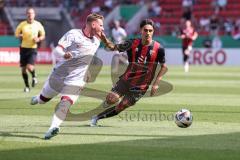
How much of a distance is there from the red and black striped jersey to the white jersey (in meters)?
0.96

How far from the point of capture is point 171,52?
41719 millimetres

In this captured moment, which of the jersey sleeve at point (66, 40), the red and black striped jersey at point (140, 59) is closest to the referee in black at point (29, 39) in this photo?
the red and black striped jersey at point (140, 59)

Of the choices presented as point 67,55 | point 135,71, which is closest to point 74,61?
point 67,55

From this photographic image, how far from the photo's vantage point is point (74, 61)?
1148 cm

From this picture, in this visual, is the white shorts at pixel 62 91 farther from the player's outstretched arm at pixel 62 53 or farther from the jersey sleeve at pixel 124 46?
the jersey sleeve at pixel 124 46

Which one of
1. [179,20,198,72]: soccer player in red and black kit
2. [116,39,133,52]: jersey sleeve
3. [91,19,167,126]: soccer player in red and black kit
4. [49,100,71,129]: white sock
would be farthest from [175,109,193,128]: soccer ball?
[179,20,198,72]: soccer player in red and black kit

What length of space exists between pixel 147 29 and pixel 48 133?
9.35 ft

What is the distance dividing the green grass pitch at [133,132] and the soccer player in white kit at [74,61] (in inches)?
24.9

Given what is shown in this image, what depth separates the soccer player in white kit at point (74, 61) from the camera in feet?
36.4

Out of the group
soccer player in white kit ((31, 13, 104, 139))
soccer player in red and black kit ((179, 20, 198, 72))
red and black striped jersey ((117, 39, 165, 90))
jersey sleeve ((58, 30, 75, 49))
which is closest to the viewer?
jersey sleeve ((58, 30, 75, 49))

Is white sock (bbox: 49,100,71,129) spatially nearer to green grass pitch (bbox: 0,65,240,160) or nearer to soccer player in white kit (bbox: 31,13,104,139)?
soccer player in white kit (bbox: 31,13,104,139)

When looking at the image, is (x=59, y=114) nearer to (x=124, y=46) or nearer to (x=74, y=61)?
(x=74, y=61)

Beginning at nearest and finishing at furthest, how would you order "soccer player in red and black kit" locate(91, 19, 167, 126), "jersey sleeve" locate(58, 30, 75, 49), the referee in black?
"jersey sleeve" locate(58, 30, 75, 49)
"soccer player in red and black kit" locate(91, 19, 167, 126)
the referee in black

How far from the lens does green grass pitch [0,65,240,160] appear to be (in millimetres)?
9328
